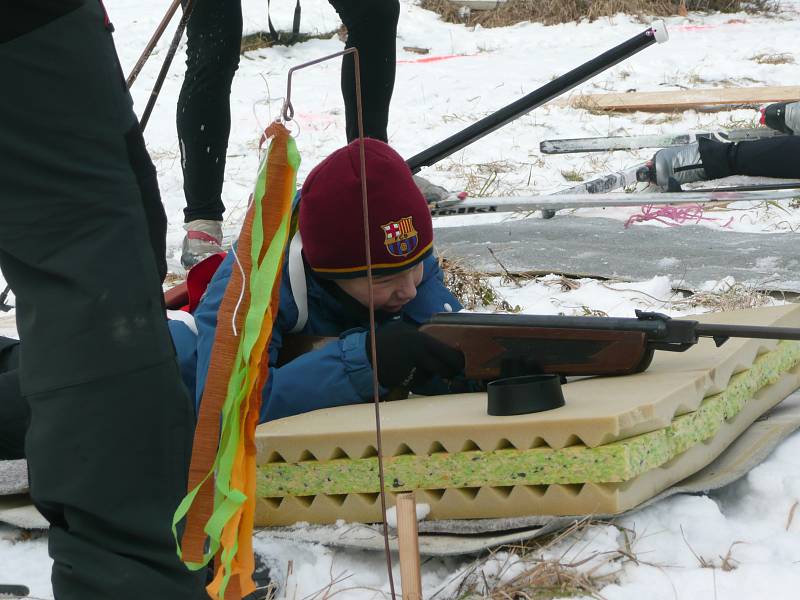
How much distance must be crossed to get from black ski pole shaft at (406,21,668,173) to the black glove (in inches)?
57.9

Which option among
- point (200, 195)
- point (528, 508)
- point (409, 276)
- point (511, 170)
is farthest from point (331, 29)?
point (528, 508)

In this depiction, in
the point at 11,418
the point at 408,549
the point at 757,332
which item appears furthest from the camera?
the point at 11,418

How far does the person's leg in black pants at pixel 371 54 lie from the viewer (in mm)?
3561

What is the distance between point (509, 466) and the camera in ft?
5.87

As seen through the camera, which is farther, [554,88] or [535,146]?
[535,146]

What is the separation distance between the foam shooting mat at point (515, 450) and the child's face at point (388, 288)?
248mm

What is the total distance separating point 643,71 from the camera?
25.7 ft

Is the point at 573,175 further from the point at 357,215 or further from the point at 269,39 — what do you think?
the point at 269,39

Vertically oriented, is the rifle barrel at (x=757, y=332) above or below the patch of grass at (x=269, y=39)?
above

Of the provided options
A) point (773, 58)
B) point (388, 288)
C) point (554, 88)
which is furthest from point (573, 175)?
point (388, 288)

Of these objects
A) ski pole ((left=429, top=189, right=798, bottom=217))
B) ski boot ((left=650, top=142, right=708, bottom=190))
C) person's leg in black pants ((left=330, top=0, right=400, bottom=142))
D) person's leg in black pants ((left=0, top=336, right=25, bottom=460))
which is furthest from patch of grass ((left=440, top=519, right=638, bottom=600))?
ski boot ((left=650, top=142, right=708, bottom=190))

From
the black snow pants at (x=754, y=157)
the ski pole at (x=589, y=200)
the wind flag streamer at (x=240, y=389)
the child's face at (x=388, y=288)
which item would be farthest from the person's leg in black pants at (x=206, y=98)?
the wind flag streamer at (x=240, y=389)

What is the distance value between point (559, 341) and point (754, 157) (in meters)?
2.85

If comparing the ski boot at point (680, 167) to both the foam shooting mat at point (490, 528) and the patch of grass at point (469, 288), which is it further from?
the foam shooting mat at point (490, 528)
